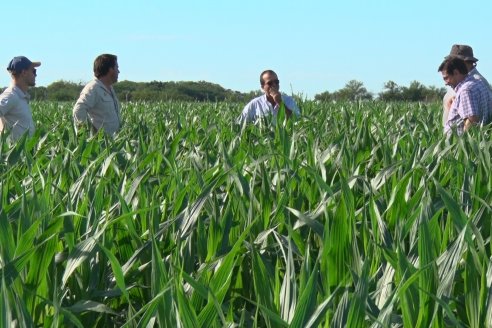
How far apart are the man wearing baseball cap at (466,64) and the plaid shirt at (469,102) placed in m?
0.16

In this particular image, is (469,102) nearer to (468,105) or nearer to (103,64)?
(468,105)

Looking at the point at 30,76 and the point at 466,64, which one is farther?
the point at 466,64

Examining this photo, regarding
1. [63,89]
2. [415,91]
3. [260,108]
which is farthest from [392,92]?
[260,108]

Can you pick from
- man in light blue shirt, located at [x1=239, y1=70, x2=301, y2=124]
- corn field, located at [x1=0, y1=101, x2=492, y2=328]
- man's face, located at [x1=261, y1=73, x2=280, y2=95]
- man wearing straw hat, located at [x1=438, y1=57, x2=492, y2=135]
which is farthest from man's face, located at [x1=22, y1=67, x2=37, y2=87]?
corn field, located at [x1=0, y1=101, x2=492, y2=328]

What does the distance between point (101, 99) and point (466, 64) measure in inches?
105

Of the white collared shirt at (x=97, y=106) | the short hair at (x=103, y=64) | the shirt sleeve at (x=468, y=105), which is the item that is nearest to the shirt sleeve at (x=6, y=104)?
the white collared shirt at (x=97, y=106)

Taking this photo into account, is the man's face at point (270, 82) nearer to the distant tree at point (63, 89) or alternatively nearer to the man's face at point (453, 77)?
the man's face at point (453, 77)

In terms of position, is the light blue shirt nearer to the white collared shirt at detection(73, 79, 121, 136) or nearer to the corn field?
the white collared shirt at detection(73, 79, 121, 136)

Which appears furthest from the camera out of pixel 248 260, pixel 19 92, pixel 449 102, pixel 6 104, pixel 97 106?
pixel 97 106

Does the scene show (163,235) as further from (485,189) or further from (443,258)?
(485,189)

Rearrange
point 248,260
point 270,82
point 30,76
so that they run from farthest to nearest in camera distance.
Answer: point 270,82
point 30,76
point 248,260

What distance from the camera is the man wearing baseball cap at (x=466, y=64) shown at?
6.52m

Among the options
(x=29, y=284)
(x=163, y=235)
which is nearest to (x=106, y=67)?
(x=163, y=235)

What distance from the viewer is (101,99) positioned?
6699mm
